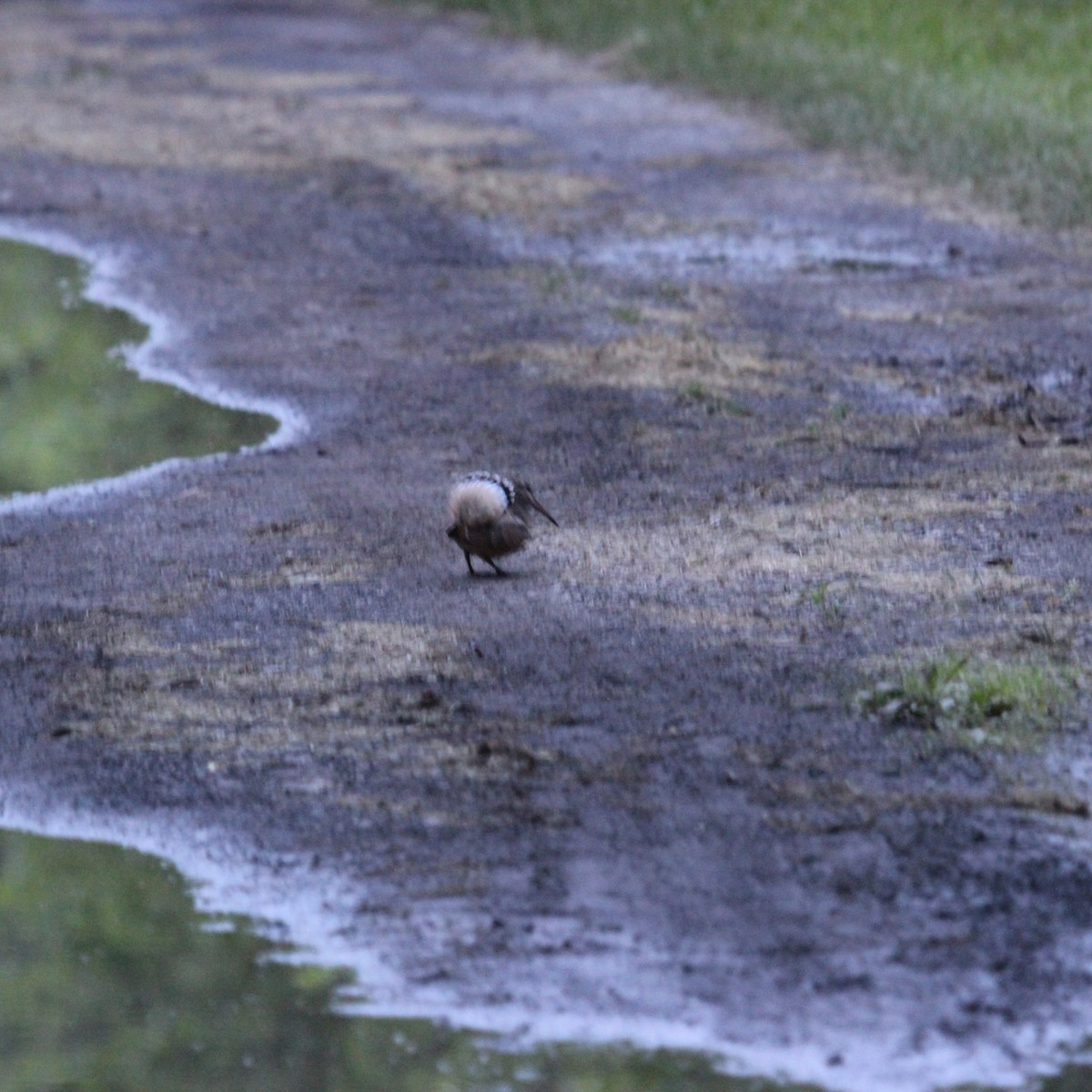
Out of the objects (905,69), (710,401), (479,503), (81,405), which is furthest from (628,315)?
(905,69)

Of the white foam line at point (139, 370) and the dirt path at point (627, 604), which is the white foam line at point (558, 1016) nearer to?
the dirt path at point (627, 604)

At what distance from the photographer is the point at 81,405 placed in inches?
412

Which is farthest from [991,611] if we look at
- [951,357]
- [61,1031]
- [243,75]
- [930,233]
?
[243,75]

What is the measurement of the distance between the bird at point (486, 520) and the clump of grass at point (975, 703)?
4.75 ft

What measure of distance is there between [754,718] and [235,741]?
1317 mm

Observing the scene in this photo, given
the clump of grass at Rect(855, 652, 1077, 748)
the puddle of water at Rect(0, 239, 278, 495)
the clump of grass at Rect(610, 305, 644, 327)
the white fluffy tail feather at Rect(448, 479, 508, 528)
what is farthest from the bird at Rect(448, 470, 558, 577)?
the clump of grass at Rect(610, 305, 644, 327)

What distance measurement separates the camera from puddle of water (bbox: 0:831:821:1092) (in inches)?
172

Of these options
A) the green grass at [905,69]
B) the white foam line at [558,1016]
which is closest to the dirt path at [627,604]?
the white foam line at [558,1016]

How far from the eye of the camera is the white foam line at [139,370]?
888 centimetres

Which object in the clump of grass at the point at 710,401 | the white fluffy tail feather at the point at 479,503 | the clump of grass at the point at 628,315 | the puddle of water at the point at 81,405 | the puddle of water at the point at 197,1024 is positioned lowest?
the puddle of water at the point at 81,405

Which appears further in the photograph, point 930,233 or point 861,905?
point 930,233

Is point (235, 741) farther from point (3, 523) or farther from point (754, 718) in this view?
point (3, 523)

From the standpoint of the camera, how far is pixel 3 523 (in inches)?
331

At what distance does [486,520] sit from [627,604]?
500 mm
